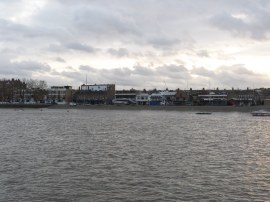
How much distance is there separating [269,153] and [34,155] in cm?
2057

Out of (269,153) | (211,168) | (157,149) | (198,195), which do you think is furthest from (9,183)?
(269,153)

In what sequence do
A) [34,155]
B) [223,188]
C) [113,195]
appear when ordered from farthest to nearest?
[34,155]
[223,188]
[113,195]

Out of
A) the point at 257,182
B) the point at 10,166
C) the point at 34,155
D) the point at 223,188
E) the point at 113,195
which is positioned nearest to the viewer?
the point at 113,195

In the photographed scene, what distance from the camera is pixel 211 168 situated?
3136cm

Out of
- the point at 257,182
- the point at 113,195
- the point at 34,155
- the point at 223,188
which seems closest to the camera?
the point at 113,195

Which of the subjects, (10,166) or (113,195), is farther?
(10,166)

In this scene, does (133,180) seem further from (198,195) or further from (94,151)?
(94,151)

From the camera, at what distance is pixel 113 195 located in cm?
2317

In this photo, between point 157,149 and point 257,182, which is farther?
point 157,149

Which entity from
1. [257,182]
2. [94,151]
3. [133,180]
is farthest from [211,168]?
[94,151]

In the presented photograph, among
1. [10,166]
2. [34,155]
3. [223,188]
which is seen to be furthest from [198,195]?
[34,155]

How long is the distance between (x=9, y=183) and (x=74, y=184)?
363 centimetres

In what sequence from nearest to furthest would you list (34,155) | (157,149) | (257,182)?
1. (257,182)
2. (34,155)
3. (157,149)

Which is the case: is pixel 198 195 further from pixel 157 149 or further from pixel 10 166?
pixel 157 149
